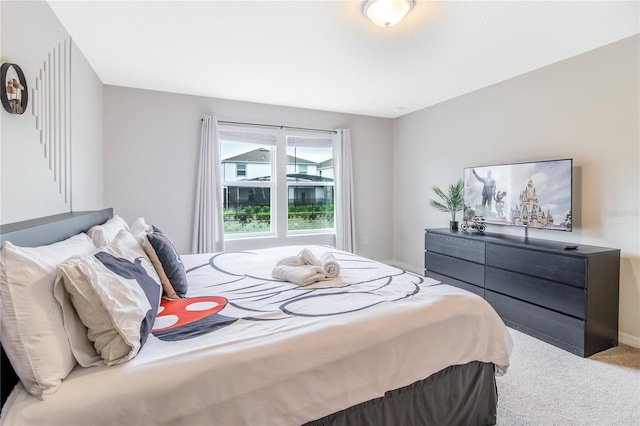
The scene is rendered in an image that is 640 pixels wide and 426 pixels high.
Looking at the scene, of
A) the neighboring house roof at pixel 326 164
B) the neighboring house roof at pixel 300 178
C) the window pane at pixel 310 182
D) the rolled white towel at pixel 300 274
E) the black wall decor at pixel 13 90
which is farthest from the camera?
the neighboring house roof at pixel 326 164

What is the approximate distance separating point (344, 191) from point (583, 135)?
2796mm

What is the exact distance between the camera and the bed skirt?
4.39 feet

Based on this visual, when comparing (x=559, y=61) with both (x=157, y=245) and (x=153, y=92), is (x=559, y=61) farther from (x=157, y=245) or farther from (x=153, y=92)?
(x=153, y=92)

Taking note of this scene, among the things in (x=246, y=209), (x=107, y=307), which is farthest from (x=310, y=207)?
(x=107, y=307)

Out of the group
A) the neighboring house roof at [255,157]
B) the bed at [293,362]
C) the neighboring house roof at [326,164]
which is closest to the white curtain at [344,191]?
the neighboring house roof at [326,164]

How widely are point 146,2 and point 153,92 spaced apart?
1898mm

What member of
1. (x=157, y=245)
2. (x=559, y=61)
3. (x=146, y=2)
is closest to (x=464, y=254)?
(x=559, y=61)

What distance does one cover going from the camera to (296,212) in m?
4.73

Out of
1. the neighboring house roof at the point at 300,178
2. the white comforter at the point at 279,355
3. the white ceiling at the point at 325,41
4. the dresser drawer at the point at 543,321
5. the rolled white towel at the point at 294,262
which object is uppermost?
the white ceiling at the point at 325,41

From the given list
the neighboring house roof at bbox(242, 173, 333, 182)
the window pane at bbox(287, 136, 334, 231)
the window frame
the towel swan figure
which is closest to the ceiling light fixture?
the towel swan figure

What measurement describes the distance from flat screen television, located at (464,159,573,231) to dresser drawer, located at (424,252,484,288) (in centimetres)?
57

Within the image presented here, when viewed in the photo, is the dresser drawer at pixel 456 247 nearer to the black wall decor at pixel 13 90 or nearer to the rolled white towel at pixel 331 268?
the rolled white towel at pixel 331 268

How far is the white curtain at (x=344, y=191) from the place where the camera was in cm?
475

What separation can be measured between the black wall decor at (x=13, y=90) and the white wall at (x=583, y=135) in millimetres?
4076
